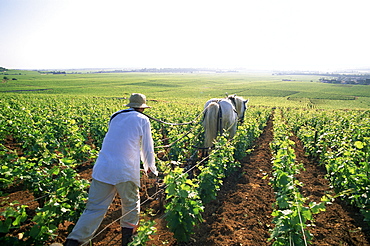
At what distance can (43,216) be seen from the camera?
262 centimetres

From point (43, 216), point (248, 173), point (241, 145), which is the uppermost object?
point (43, 216)

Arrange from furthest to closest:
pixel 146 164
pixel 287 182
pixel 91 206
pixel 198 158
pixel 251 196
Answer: pixel 198 158, pixel 251 196, pixel 287 182, pixel 146 164, pixel 91 206

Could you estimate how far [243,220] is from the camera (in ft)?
13.9

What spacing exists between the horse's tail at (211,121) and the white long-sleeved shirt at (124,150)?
3.88m

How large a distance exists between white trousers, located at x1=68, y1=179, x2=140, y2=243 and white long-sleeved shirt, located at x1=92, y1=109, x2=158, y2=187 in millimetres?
125

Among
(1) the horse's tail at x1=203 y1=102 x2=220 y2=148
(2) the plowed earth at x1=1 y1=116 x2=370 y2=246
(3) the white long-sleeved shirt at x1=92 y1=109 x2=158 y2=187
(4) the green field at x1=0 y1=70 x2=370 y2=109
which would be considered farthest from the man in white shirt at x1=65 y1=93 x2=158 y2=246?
(4) the green field at x1=0 y1=70 x2=370 y2=109

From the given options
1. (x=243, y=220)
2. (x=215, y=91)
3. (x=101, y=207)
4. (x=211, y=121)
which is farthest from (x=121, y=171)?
(x=215, y=91)

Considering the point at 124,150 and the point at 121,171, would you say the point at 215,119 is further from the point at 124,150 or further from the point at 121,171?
the point at 121,171

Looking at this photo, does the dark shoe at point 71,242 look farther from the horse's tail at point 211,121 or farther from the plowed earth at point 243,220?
the horse's tail at point 211,121

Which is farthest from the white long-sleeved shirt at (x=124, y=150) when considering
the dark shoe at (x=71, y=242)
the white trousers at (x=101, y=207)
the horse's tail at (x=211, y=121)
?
the horse's tail at (x=211, y=121)

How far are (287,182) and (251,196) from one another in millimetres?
1614

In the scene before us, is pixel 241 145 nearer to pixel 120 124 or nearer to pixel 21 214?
pixel 120 124

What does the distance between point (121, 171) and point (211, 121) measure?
437 centimetres

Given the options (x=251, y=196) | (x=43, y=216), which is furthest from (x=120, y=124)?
(x=251, y=196)
